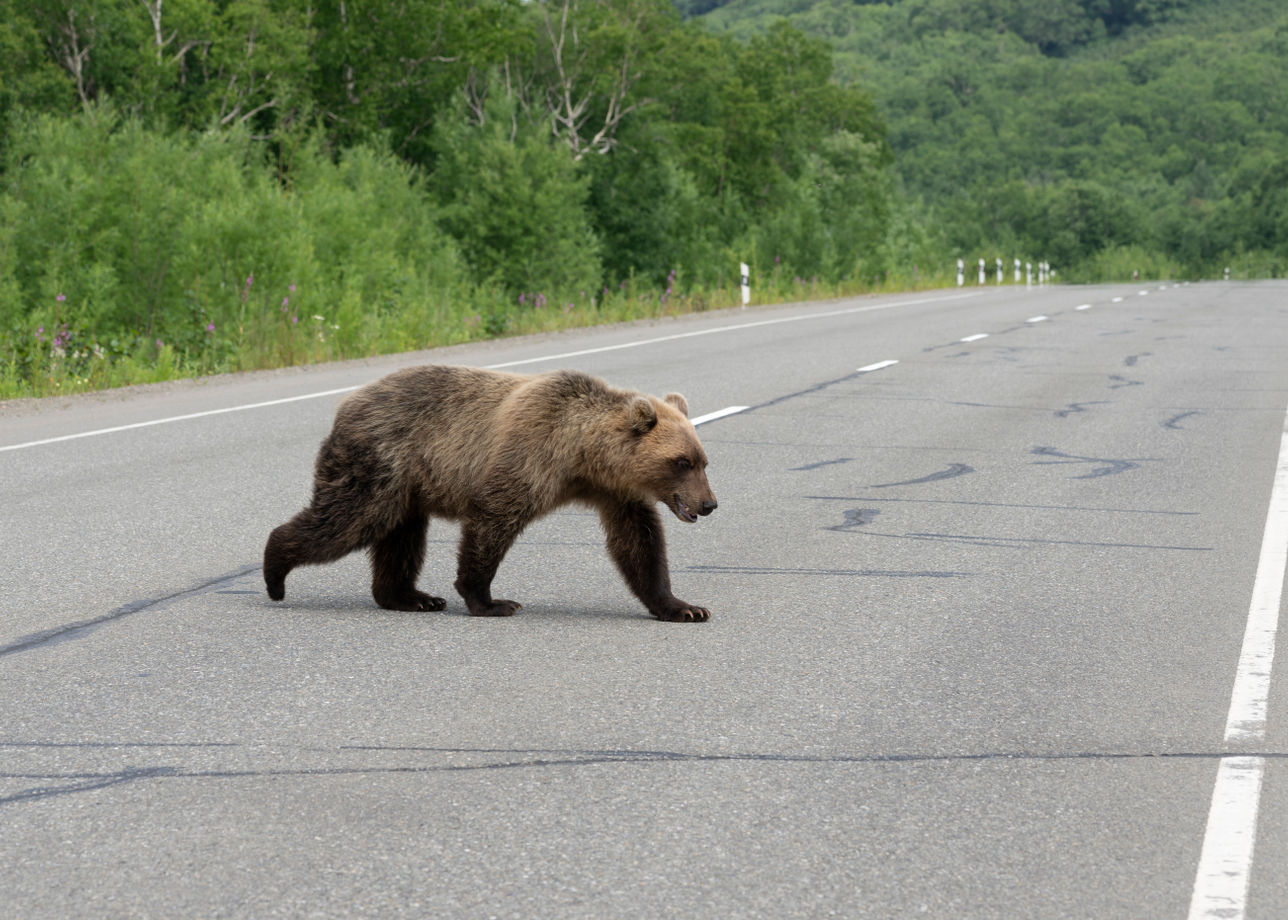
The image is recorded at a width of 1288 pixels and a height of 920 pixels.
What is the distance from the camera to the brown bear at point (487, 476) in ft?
20.1

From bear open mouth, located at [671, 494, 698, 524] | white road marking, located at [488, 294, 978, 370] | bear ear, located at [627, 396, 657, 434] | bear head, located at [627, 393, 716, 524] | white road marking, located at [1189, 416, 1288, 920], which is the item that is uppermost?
bear ear, located at [627, 396, 657, 434]

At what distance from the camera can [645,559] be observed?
248 inches

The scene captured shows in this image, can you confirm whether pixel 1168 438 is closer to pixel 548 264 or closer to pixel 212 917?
pixel 212 917

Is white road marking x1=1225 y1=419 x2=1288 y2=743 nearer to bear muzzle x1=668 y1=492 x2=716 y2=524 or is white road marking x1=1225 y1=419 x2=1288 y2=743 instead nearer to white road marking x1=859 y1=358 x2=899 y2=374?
bear muzzle x1=668 y1=492 x2=716 y2=524

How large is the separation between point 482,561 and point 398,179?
25.4 metres

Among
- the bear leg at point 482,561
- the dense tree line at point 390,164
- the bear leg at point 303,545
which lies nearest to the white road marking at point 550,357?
the bear leg at point 303,545

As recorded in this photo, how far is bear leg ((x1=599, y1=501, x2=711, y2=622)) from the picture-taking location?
20.6 ft

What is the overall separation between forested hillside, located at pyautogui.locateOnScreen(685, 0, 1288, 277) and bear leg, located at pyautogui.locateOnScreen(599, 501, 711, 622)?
84332 mm

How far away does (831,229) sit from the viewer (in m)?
46.1

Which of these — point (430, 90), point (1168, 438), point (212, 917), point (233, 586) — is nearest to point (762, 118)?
point (430, 90)

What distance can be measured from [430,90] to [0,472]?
26812 mm

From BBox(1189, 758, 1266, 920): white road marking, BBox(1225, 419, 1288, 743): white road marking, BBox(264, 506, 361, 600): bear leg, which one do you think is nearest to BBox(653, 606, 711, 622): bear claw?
BBox(264, 506, 361, 600): bear leg

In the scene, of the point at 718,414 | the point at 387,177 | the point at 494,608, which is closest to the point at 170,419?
the point at 718,414

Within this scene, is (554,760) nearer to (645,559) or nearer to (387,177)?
(645,559)
